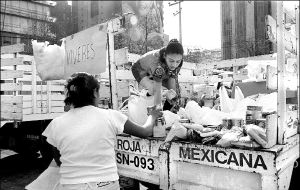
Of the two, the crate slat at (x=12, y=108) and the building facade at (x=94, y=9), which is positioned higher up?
the building facade at (x=94, y=9)

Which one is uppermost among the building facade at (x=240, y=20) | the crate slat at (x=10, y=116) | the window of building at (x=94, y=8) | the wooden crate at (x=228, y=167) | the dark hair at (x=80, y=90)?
the window of building at (x=94, y=8)

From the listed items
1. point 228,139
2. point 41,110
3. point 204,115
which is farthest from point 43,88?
point 228,139

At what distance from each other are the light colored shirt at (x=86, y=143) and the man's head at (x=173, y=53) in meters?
1.63

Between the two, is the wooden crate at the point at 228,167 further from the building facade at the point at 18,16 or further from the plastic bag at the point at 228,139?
the building facade at the point at 18,16

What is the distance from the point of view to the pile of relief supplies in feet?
6.55

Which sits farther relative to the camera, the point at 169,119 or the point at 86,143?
the point at 169,119

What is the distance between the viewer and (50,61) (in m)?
3.67

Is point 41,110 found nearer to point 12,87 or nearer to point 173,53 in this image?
point 12,87

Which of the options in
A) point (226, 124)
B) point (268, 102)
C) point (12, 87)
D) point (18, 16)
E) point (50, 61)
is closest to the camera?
point (226, 124)

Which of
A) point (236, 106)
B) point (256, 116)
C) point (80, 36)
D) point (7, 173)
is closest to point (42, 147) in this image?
point (7, 173)

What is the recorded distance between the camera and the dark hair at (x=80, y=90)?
1984 mm

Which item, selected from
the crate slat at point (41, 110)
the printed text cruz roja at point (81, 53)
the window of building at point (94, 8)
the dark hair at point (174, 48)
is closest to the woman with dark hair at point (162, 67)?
the dark hair at point (174, 48)

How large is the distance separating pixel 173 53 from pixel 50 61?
1.53m

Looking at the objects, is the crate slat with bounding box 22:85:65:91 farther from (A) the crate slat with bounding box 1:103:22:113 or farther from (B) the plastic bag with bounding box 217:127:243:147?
(B) the plastic bag with bounding box 217:127:243:147
